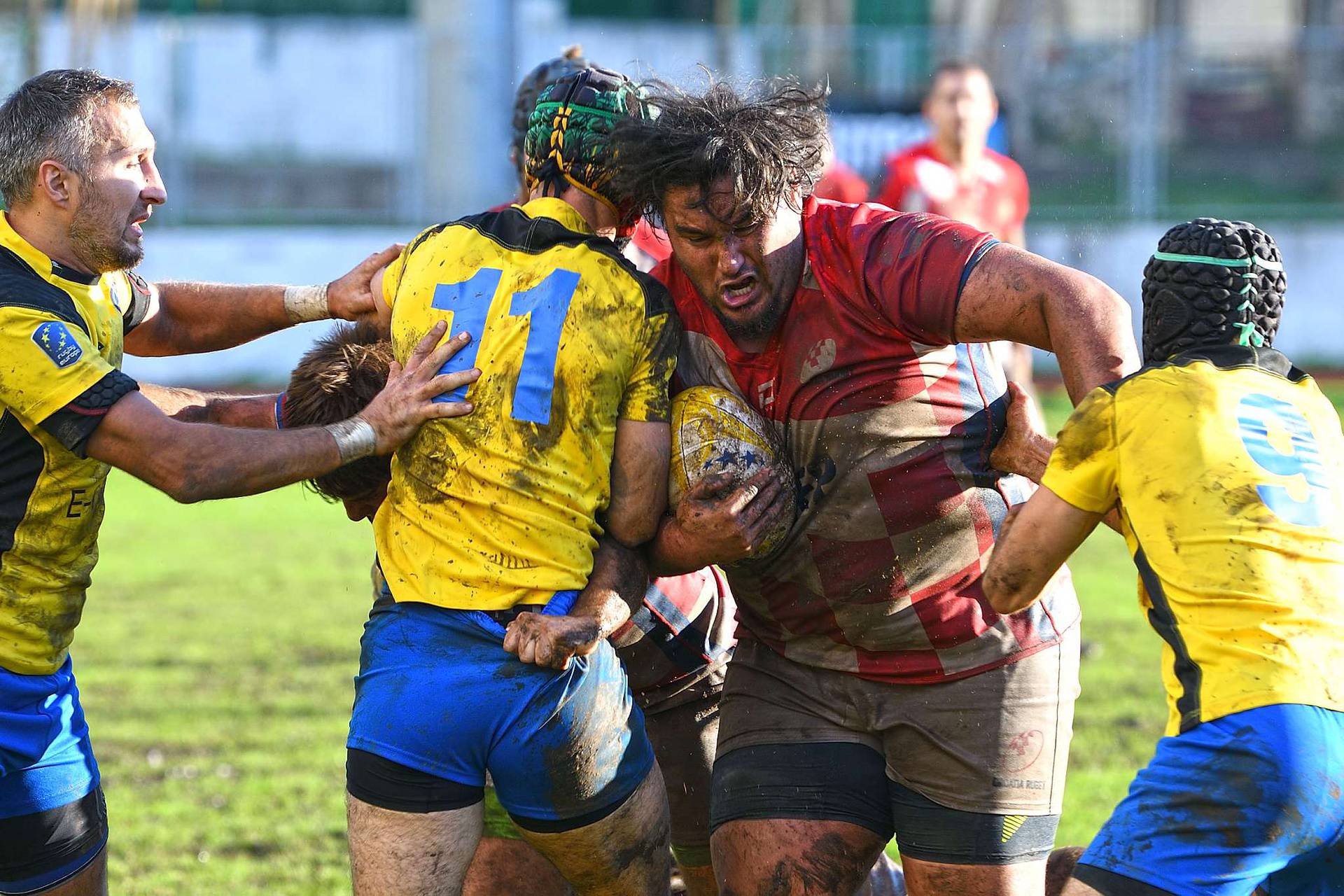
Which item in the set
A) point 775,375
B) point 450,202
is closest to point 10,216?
point 775,375

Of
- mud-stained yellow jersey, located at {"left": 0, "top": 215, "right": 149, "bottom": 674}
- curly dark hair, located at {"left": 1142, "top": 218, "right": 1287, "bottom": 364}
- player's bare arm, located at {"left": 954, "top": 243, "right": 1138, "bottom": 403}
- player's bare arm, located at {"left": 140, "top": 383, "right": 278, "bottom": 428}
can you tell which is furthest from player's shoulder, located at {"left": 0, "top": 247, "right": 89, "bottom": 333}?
curly dark hair, located at {"left": 1142, "top": 218, "right": 1287, "bottom": 364}

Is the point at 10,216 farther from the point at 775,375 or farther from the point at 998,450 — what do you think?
the point at 998,450

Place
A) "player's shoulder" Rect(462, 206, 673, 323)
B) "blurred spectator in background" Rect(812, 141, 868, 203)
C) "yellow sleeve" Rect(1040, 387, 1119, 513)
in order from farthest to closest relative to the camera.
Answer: "blurred spectator in background" Rect(812, 141, 868, 203)
"player's shoulder" Rect(462, 206, 673, 323)
"yellow sleeve" Rect(1040, 387, 1119, 513)

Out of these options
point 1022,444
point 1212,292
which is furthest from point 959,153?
point 1212,292

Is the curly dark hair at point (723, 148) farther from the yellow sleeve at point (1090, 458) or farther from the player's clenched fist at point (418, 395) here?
the yellow sleeve at point (1090, 458)

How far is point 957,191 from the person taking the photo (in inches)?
384

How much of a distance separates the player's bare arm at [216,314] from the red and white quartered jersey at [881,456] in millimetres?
1297

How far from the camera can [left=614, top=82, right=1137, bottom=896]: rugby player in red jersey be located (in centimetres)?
390

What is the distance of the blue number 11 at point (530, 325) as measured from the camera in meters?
3.69

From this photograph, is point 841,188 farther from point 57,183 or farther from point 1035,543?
point 1035,543

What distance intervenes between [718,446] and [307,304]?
4.90 feet

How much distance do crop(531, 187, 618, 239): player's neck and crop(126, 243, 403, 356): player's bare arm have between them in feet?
2.73

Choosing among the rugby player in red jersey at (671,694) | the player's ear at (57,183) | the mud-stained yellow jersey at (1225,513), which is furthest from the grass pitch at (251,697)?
the mud-stained yellow jersey at (1225,513)

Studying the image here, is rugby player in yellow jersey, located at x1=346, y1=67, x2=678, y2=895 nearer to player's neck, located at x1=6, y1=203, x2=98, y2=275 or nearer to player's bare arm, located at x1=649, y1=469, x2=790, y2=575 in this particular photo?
player's bare arm, located at x1=649, y1=469, x2=790, y2=575
